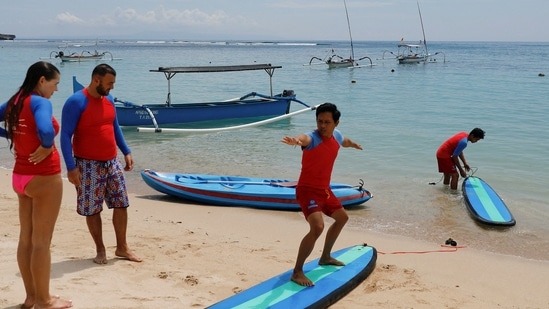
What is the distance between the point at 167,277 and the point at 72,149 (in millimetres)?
1428

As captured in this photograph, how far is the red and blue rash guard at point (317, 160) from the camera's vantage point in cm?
505

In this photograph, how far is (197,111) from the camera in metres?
19.2

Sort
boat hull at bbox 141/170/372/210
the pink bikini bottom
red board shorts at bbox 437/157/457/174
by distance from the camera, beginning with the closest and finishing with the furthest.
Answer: the pink bikini bottom < boat hull at bbox 141/170/372/210 < red board shorts at bbox 437/157/457/174

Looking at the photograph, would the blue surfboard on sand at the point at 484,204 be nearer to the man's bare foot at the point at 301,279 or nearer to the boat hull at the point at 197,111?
the man's bare foot at the point at 301,279

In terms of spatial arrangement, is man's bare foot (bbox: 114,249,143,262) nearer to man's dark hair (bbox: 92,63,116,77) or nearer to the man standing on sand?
the man standing on sand

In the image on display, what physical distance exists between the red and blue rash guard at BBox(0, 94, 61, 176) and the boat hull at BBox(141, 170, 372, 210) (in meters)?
5.48

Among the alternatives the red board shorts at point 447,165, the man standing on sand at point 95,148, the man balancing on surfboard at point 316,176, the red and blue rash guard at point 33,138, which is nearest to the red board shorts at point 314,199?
the man balancing on surfboard at point 316,176

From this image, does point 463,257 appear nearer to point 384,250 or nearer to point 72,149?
point 384,250

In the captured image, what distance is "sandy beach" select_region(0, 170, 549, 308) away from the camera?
4.84 metres

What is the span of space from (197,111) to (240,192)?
10176 mm

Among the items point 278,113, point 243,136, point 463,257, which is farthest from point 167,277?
point 278,113

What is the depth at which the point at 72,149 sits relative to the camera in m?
5.08

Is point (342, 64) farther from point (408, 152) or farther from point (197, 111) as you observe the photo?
point (408, 152)

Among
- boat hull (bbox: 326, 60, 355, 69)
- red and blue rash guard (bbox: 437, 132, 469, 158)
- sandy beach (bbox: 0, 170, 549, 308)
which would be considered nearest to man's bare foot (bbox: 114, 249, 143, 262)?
sandy beach (bbox: 0, 170, 549, 308)
